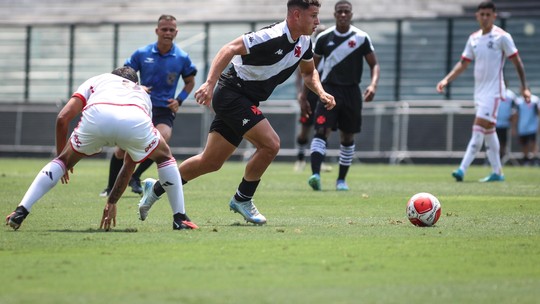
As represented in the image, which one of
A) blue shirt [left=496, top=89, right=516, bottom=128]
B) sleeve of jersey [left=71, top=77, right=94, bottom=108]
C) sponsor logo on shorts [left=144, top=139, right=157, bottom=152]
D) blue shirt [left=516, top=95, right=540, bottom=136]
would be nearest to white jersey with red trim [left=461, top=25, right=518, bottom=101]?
sponsor logo on shorts [left=144, top=139, right=157, bottom=152]

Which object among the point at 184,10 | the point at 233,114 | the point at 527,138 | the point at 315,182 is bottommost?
the point at 527,138

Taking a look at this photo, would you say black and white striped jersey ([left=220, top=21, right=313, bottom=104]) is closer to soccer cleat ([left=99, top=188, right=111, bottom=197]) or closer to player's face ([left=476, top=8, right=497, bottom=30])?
soccer cleat ([left=99, top=188, right=111, bottom=197])

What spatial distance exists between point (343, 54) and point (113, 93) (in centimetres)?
728

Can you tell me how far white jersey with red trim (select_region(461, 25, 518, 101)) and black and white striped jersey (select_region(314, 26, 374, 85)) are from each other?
102 inches

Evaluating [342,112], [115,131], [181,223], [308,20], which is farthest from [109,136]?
[342,112]

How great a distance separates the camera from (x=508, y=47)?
17.4m

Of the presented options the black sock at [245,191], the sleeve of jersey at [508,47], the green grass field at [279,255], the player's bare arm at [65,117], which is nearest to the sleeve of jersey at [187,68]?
the green grass field at [279,255]

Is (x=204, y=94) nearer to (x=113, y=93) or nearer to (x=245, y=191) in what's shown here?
(x=113, y=93)

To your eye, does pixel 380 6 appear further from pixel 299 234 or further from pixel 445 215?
pixel 299 234

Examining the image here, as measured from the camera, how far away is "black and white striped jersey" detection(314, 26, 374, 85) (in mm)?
15898

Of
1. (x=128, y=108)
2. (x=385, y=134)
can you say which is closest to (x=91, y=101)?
(x=128, y=108)

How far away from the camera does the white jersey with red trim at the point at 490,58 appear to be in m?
17.6

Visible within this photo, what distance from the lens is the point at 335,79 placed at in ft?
52.2

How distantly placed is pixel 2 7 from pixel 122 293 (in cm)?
3642
